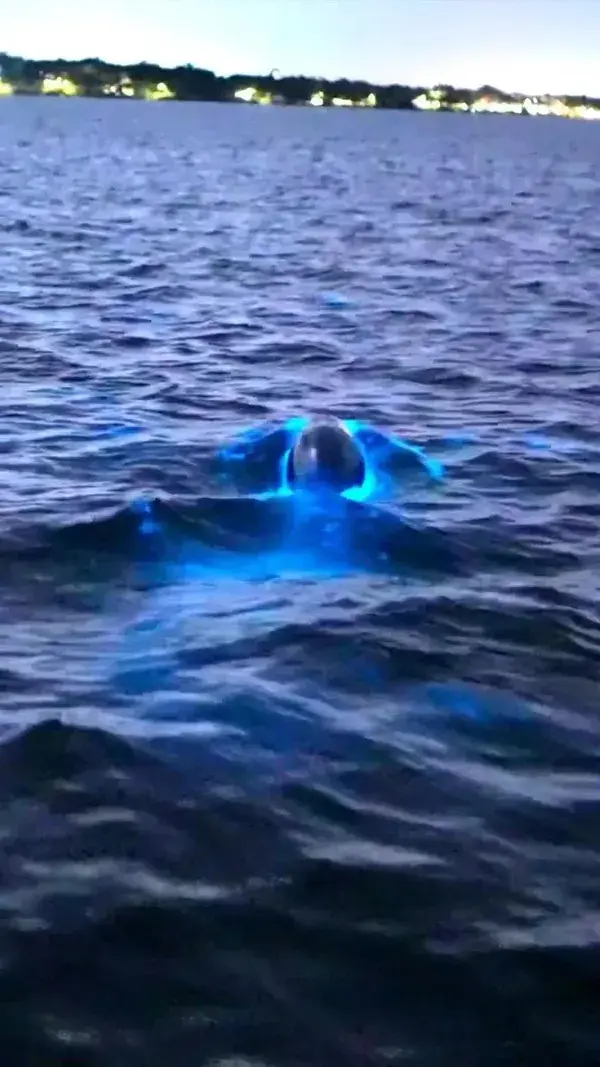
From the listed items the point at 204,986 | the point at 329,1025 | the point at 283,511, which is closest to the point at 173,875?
the point at 204,986

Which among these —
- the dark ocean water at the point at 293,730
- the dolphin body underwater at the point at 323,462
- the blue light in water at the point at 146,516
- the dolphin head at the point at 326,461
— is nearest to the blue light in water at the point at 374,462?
the dolphin body underwater at the point at 323,462

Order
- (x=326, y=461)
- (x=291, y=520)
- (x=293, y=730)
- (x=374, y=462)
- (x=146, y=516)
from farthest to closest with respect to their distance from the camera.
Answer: (x=374, y=462)
(x=326, y=461)
(x=146, y=516)
(x=291, y=520)
(x=293, y=730)

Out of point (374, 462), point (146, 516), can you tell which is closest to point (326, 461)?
point (374, 462)

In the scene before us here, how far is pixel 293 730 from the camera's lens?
8.68 m

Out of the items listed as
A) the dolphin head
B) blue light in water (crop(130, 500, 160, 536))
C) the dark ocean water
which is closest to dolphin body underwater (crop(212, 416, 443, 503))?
the dolphin head

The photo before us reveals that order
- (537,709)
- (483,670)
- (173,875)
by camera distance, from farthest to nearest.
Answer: (483,670)
(537,709)
(173,875)

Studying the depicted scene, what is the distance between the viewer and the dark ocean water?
6.21 m

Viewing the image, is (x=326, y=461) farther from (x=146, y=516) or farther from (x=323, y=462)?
(x=146, y=516)

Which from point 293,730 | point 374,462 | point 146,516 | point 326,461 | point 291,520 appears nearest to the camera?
point 293,730

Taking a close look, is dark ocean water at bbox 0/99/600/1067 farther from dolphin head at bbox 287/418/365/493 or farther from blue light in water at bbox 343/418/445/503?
dolphin head at bbox 287/418/365/493

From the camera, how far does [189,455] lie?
15.2 meters


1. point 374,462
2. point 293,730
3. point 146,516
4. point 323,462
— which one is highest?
point 323,462

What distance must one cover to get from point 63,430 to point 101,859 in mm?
9699

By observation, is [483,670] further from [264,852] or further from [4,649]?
[4,649]
